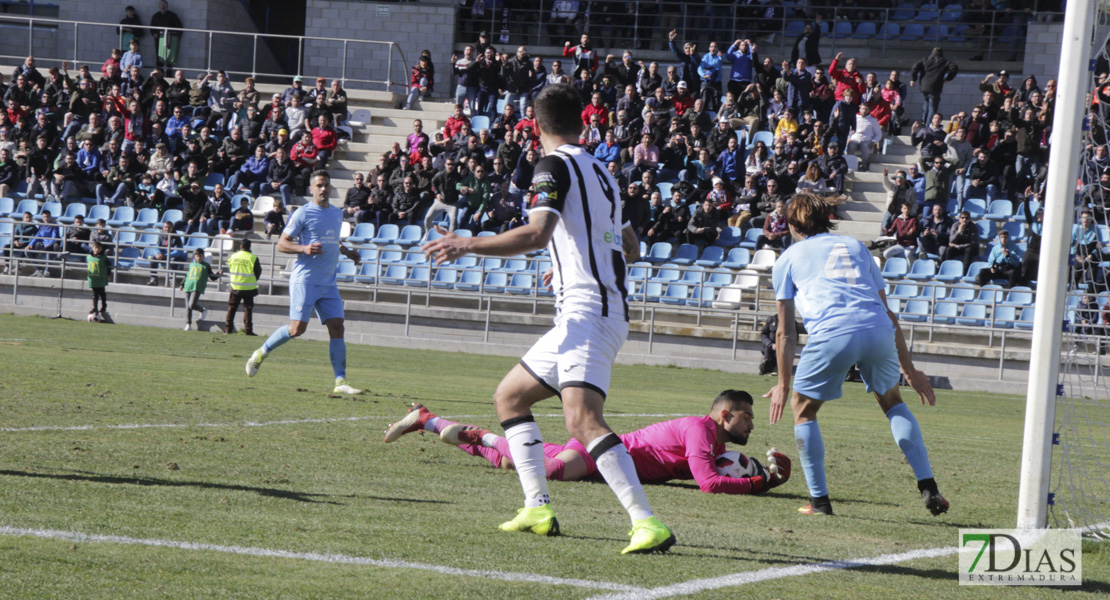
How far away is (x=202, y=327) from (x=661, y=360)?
32.5 ft

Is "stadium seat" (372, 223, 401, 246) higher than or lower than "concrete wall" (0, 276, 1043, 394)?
higher

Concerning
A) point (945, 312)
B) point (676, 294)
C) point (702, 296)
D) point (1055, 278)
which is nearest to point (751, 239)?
point (702, 296)

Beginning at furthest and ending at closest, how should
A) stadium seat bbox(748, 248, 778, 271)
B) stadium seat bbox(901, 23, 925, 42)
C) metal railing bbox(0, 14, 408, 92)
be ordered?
metal railing bbox(0, 14, 408, 92)
stadium seat bbox(901, 23, 925, 42)
stadium seat bbox(748, 248, 778, 271)

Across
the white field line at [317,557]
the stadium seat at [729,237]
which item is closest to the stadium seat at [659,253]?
the stadium seat at [729,237]

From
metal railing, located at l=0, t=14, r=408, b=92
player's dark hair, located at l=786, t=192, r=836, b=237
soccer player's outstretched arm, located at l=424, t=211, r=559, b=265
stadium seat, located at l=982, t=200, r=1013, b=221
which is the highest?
metal railing, located at l=0, t=14, r=408, b=92

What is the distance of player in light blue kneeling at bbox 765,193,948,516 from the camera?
6.18m

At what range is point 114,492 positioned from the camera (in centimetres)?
557

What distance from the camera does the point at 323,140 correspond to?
29.9 metres

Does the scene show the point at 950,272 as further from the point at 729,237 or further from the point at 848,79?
the point at 848,79

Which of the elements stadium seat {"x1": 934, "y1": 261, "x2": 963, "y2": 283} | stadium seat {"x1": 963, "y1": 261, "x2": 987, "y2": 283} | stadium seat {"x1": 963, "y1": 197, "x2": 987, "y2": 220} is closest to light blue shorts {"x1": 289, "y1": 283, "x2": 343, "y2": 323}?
stadium seat {"x1": 934, "y1": 261, "x2": 963, "y2": 283}

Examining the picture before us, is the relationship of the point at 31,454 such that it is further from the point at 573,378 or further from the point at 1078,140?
the point at 1078,140

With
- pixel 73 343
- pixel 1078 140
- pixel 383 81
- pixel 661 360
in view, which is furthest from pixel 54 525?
pixel 383 81

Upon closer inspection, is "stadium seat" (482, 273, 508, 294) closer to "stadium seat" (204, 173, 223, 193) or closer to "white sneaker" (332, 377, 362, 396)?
"stadium seat" (204, 173, 223, 193)

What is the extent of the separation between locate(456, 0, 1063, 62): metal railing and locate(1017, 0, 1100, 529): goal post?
93.2ft
